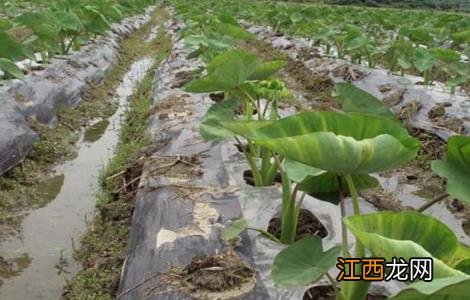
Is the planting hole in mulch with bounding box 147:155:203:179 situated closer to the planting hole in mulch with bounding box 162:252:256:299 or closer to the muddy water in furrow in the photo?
the muddy water in furrow

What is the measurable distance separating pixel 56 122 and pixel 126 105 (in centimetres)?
120

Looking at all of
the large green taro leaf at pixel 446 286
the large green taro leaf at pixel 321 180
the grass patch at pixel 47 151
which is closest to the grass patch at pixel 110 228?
the grass patch at pixel 47 151

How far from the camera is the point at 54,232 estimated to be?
11.9ft

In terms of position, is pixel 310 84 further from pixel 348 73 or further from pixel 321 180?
pixel 321 180

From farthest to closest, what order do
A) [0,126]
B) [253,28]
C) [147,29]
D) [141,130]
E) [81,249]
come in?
[147,29]
[253,28]
[141,130]
[0,126]
[81,249]

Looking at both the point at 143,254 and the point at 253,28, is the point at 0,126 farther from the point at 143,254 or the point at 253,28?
the point at 253,28

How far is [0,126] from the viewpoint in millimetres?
4430

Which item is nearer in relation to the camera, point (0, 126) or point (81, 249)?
point (81, 249)

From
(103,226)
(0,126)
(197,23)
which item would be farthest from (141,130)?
(197,23)

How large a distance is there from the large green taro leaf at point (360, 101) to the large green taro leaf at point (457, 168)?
495mm

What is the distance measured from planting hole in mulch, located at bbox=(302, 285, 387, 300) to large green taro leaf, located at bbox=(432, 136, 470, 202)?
0.68 m

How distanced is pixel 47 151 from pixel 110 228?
1.60m

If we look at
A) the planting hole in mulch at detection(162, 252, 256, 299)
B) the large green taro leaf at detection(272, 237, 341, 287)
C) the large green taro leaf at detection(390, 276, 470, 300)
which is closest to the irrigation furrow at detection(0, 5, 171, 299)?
the planting hole in mulch at detection(162, 252, 256, 299)

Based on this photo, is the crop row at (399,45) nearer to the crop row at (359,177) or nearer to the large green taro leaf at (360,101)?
the large green taro leaf at (360,101)
